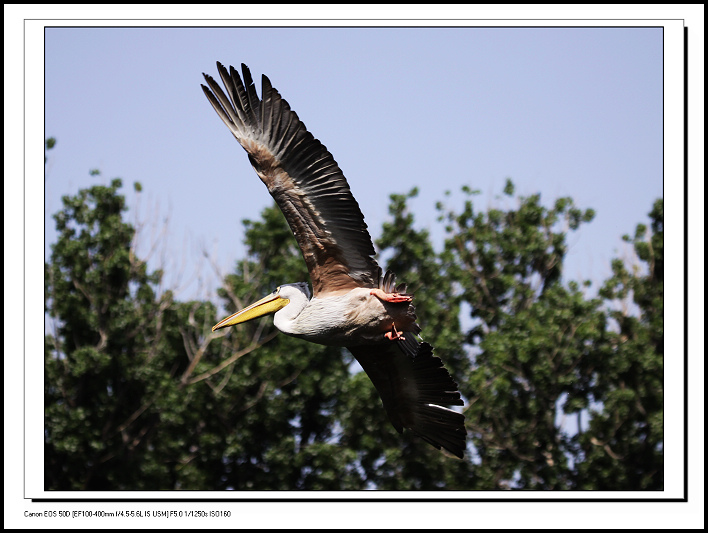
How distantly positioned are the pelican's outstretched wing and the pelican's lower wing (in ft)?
4.54

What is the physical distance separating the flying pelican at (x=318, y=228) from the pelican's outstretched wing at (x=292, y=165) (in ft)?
0.03

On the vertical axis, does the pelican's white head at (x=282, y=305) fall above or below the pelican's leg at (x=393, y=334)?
above

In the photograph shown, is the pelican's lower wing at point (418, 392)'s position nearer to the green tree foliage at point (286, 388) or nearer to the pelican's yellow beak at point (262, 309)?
the pelican's yellow beak at point (262, 309)

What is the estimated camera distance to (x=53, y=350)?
2695 centimetres

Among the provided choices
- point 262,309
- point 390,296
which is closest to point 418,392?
point 390,296

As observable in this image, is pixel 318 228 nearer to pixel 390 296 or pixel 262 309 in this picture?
pixel 390 296

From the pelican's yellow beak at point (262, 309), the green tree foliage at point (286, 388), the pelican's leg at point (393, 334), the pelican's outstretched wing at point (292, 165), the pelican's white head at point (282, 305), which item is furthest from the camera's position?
the green tree foliage at point (286, 388)

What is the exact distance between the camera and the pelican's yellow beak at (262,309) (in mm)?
11570

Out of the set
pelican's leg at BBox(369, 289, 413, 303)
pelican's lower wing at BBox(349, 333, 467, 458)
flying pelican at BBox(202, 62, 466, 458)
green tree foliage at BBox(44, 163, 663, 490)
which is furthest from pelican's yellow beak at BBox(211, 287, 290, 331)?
green tree foliage at BBox(44, 163, 663, 490)

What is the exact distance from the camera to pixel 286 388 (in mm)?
28000

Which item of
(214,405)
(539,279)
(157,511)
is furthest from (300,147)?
(539,279)

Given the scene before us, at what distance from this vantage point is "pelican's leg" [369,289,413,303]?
10.5 m

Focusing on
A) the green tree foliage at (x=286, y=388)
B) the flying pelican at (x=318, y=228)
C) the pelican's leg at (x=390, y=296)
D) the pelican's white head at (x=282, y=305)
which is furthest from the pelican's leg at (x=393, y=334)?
the green tree foliage at (x=286, y=388)

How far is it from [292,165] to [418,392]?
3321 millimetres
